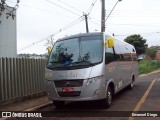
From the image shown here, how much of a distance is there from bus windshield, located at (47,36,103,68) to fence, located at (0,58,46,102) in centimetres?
195

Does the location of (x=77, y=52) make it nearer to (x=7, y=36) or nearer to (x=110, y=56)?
(x=110, y=56)

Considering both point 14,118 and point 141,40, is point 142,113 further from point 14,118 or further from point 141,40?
point 141,40

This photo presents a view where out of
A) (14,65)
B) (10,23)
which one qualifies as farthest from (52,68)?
(10,23)

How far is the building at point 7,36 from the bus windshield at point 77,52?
4.43m

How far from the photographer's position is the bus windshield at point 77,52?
9836 millimetres

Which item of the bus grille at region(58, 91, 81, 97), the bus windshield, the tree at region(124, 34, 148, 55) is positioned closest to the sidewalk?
the bus grille at region(58, 91, 81, 97)

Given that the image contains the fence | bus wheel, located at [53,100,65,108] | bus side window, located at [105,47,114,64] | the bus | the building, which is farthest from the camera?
the building

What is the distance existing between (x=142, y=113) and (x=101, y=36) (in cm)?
297

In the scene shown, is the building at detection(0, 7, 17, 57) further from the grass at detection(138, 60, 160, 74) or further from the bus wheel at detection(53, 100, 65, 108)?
the grass at detection(138, 60, 160, 74)

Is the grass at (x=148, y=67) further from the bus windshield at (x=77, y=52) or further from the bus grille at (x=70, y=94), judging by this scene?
the bus grille at (x=70, y=94)

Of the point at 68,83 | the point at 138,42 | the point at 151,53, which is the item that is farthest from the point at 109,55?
the point at 151,53

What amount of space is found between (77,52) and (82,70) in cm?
93

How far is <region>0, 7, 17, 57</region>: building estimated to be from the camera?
1427 cm

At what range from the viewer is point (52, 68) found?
1008 centimetres
